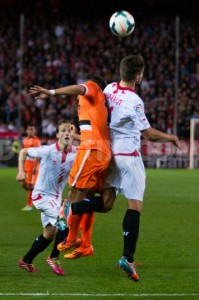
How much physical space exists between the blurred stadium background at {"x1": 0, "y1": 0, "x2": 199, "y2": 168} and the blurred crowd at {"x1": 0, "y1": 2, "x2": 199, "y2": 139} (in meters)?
0.04

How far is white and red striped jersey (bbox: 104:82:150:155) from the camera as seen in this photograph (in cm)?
831

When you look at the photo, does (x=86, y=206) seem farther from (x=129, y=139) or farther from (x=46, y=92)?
(x=46, y=92)

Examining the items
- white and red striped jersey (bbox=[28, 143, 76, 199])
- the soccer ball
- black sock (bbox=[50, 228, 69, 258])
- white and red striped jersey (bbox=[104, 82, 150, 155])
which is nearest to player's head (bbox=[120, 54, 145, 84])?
white and red striped jersey (bbox=[104, 82, 150, 155])

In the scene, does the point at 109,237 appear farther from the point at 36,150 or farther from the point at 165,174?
the point at 165,174

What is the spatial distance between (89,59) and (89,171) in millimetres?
27675

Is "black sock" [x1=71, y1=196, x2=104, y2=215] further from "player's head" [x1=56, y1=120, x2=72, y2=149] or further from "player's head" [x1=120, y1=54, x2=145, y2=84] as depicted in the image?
"player's head" [x1=120, y1=54, x2=145, y2=84]

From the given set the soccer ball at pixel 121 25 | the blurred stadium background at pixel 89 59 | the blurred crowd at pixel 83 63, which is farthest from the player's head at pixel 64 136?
the blurred crowd at pixel 83 63

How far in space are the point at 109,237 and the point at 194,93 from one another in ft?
71.7

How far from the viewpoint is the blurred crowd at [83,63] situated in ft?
105

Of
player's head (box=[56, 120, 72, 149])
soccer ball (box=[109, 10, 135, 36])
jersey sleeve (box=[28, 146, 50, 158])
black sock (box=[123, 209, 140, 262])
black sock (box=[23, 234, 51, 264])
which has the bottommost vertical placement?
black sock (box=[23, 234, 51, 264])

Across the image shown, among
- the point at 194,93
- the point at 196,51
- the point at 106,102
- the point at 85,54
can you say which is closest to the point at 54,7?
the point at 85,54

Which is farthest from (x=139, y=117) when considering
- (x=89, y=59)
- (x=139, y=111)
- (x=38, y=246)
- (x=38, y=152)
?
(x=89, y=59)

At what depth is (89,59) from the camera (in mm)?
36000

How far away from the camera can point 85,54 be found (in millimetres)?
36562
